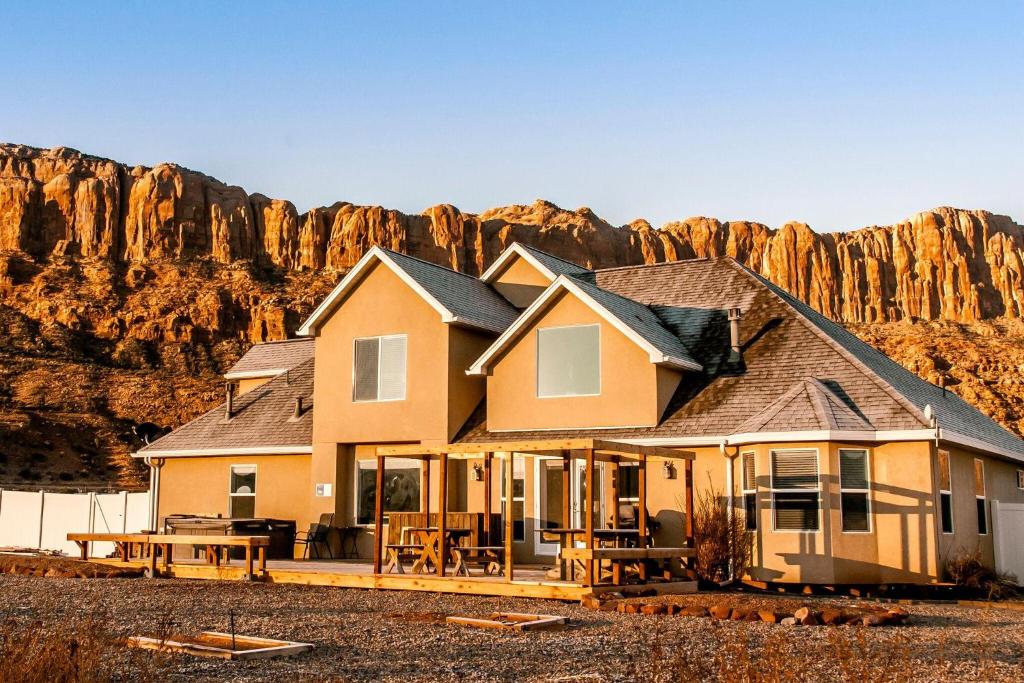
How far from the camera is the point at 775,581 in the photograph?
705 inches

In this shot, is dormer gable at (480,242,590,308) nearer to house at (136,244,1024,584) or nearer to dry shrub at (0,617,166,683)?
house at (136,244,1024,584)

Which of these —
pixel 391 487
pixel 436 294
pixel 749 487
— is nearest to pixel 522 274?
pixel 436 294

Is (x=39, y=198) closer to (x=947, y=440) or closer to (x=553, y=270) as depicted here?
(x=553, y=270)

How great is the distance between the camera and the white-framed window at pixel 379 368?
73.5ft

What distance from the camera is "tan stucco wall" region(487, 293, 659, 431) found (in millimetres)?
20188

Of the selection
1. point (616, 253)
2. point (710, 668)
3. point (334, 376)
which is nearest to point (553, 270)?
point (334, 376)

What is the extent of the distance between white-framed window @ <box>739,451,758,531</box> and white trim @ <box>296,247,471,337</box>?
6.14m

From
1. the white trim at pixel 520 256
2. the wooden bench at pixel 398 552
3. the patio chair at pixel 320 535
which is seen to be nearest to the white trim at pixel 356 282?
the white trim at pixel 520 256

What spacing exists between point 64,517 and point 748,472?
60.7 feet

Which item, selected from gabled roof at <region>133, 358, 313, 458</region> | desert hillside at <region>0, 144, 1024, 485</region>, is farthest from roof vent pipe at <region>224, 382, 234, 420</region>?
desert hillside at <region>0, 144, 1024, 485</region>

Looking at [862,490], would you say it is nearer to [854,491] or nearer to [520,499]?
[854,491]

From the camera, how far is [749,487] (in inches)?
729

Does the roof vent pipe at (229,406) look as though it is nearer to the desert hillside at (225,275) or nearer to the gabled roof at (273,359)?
the gabled roof at (273,359)

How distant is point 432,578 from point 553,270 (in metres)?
9.15
